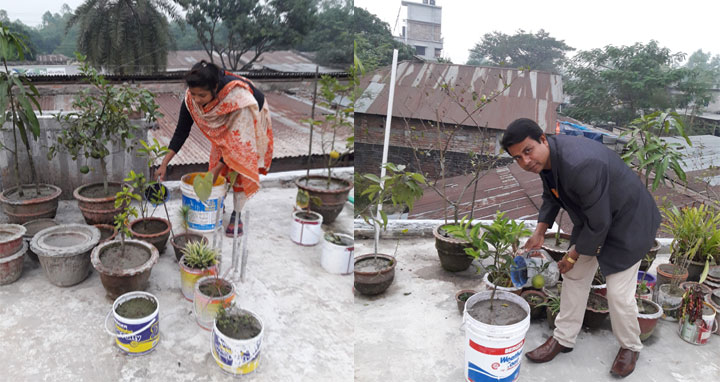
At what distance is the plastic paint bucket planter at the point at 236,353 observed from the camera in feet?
6.52

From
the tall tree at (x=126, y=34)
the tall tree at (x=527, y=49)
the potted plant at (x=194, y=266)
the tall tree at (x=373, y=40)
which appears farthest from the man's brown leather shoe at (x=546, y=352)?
the tall tree at (x=527, y=49)

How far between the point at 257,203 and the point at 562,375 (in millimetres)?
2731

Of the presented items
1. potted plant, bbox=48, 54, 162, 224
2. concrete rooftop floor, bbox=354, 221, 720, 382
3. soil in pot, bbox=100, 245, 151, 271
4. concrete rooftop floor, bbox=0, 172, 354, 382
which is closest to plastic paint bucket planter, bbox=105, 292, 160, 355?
concrete rooftop floor, bbox=0, 172, 354, 382

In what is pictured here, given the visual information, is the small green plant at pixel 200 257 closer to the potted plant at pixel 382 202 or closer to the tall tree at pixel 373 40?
the potted plant at pixel 382 202

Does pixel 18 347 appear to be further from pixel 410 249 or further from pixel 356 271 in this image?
pixel 410 249

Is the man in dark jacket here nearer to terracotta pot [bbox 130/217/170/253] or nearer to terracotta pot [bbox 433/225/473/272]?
terracotta pot [bbox 433/225/473/272]

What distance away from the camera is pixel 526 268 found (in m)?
2.50

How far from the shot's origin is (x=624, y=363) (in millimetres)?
2113

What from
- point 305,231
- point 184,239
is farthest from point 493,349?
point 184,239

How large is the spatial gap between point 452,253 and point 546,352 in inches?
36.2

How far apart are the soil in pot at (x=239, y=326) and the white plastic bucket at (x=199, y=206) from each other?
1073 mm

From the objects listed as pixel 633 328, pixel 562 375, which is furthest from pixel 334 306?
pixel 633 328

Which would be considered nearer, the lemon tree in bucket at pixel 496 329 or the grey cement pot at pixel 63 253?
the lemon tree in bucket at pixel 496 329

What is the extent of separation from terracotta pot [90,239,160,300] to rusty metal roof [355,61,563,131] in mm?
2865
